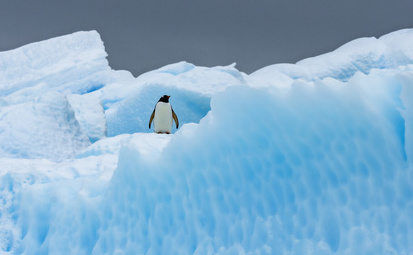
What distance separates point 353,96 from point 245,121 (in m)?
0.80

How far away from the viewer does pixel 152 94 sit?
430 inches

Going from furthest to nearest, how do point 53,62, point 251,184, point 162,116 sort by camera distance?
point 53,62 → point 162,116 → point 251,184

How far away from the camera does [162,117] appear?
28.7ft

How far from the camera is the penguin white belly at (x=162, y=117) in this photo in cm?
873

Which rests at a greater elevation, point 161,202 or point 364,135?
point 364,135

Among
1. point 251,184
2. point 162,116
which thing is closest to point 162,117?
point 162,116

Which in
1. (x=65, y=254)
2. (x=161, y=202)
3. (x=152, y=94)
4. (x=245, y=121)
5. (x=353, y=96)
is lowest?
(x=152, y=94)

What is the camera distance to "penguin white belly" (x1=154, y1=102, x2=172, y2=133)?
873 centimetres

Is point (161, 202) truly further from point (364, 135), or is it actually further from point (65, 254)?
point (364, 135)

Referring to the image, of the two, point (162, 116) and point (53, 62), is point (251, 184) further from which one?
point (53, 62)

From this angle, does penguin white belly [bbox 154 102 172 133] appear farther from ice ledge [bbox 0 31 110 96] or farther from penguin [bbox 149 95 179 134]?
ice ledge [bbox 0 31 110 96]

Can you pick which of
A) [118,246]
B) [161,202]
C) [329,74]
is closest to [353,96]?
[161,202]

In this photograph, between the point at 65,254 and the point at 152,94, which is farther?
the point at 152,94

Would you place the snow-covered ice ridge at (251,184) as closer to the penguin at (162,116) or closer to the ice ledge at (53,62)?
the penguin at (162,116)
